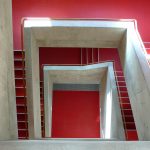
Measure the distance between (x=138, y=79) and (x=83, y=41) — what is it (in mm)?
2043

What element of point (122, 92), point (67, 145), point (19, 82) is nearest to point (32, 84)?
point (19, 82)

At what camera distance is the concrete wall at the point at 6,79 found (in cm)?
312

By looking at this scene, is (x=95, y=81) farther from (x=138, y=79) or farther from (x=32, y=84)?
(x=138, y=79)

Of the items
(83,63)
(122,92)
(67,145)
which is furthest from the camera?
(83,63)

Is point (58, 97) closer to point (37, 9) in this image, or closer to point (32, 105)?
point (37, 9)

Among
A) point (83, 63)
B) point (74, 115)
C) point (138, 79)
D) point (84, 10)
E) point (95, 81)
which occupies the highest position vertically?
point (84, 10)

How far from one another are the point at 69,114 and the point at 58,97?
2.49ft

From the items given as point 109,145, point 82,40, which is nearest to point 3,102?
point 109,145

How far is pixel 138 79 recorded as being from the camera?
5.10 meters

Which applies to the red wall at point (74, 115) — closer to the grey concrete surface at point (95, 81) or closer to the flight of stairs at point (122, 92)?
the grey concrete surface at point (95, 81)

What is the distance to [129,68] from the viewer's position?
5.89m

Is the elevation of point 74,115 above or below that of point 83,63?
below

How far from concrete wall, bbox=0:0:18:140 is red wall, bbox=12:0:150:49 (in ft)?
19.9

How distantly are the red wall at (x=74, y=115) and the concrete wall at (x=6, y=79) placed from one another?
8.29 meters
